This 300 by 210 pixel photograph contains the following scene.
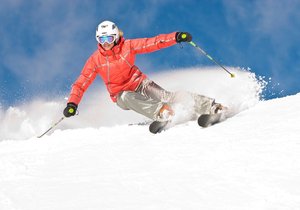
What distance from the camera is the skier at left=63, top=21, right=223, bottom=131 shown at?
24.0 ft

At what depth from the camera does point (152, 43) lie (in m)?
7.68

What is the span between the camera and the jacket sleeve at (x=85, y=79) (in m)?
7.91

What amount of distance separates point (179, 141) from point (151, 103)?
6.41ft

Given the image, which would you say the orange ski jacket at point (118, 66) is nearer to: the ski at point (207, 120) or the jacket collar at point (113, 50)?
the jacket collar at point (113, 50)

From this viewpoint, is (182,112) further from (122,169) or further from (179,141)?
(122,169)

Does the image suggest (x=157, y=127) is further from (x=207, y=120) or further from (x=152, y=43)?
(x=152, y=43)

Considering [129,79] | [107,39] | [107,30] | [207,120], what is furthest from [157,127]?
[107,30]

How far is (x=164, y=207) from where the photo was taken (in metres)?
3.40

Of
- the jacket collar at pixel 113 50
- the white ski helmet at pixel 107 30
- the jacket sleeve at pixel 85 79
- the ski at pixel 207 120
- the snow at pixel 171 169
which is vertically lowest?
the snow at pixel 171 169

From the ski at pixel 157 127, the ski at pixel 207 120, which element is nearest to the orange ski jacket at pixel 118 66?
the ski at pixel 157 127

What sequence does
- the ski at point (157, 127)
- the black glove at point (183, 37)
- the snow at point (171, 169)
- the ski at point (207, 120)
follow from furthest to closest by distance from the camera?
the black glove at point (183, 37) < the ski at point (157, 127) < the ski at point (207, 120) < the snow at point (171, 169)

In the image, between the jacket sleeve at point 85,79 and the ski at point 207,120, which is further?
the jacket sleeve at point 85,79

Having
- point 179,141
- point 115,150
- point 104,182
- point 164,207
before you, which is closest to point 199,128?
point 179,141

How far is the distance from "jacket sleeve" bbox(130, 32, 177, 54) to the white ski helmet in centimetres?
34
